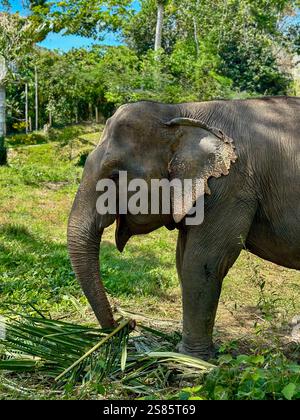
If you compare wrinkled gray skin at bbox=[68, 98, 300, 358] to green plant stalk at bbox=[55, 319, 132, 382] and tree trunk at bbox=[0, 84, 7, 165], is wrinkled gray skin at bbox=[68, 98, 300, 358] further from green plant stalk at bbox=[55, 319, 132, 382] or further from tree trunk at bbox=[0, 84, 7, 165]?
tree trunk at bbox=[0, 84, 7, 165]

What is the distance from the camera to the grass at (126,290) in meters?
3.98

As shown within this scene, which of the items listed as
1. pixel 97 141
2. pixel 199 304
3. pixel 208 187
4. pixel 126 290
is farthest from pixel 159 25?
pixel 199 304

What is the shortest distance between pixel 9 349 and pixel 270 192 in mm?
2230

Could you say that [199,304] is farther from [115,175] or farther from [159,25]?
[159,25]

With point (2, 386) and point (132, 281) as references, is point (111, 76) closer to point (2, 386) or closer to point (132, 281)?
point (132, 281)

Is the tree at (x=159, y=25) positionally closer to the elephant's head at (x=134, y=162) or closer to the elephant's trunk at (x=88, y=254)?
the elephant's head at (x=134, y=162)

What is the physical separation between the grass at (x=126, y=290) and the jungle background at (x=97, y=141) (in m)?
0.02

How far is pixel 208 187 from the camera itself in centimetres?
420

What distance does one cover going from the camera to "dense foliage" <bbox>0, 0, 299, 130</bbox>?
1916 centimetres

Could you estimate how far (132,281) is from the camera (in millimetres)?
6992

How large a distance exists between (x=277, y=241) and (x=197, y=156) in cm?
89

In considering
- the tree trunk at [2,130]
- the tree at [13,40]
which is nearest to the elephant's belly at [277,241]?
the tree trunk at [2,130]

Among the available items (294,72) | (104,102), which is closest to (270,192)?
(104,102)

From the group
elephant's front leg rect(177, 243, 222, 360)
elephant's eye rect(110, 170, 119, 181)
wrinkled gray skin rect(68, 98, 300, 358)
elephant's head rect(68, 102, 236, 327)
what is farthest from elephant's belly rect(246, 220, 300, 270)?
elephant's eye rect(110, 170, 119, 181)
